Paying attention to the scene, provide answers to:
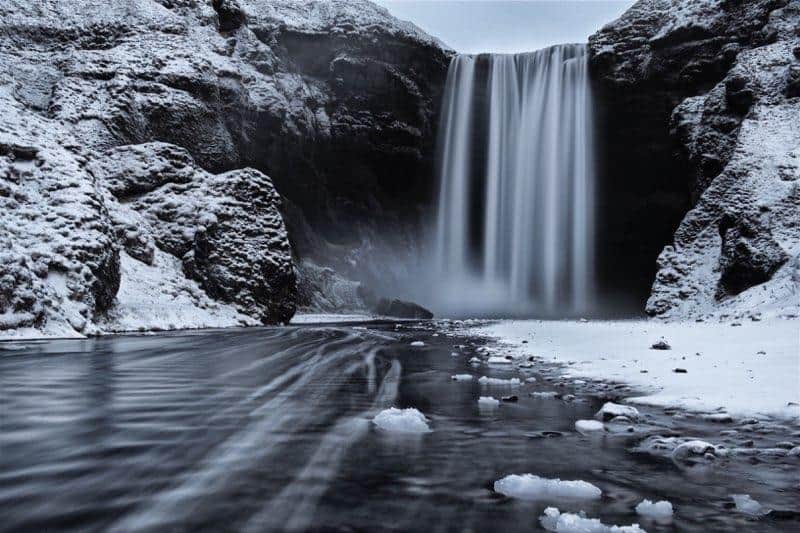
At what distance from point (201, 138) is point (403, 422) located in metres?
36.6

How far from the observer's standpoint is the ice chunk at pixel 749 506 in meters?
2.75

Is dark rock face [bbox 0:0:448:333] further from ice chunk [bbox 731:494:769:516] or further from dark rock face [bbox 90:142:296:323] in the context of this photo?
ice chunk [bbox 731:494:769:516]

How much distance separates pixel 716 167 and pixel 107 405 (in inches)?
1384

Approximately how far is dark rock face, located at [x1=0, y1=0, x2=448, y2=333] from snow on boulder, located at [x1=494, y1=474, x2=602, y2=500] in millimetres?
14163

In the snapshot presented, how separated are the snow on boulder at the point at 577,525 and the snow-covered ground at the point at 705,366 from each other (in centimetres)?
348

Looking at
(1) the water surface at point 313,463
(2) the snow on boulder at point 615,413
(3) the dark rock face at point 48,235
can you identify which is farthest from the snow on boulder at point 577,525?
(3) the dark rock face at point 48,235

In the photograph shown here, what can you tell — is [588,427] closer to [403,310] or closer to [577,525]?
[577,525]

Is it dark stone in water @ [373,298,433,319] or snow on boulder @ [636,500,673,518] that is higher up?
snow on boulder @ [636,500,673,518]

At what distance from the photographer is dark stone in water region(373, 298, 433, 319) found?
4306cm

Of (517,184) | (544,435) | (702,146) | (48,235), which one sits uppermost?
(702,146)

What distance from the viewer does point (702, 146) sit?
32.9m

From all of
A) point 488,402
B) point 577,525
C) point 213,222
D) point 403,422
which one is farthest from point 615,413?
point 213,222

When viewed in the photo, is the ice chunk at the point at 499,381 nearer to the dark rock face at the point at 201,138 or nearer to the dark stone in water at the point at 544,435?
the dark stone in water at the point at 544,435

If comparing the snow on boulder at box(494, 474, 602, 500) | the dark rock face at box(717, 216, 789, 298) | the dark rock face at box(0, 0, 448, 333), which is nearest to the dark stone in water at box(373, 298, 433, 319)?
the dark rock face at box(0, 0, 448, 333)
